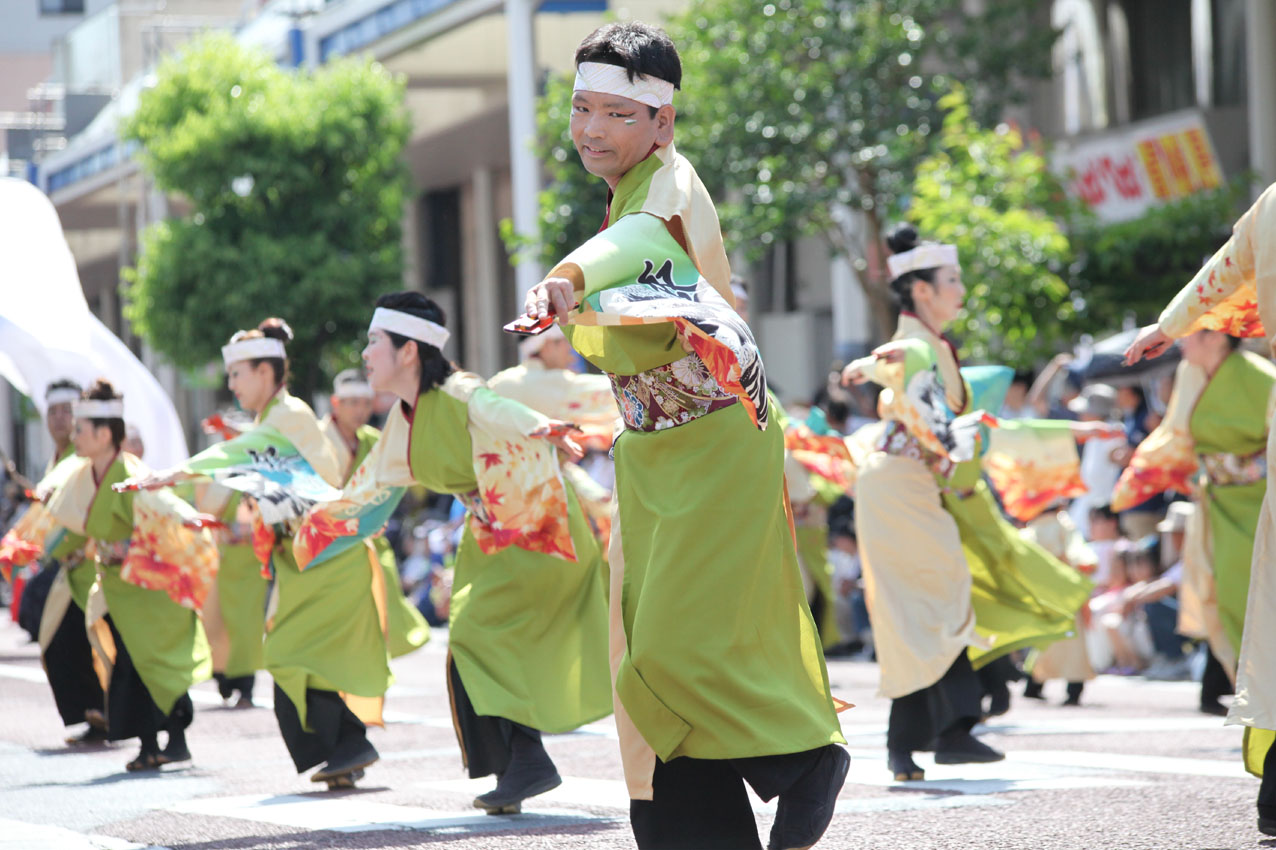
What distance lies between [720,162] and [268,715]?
6.18m

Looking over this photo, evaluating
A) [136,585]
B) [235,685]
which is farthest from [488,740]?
[235,685]

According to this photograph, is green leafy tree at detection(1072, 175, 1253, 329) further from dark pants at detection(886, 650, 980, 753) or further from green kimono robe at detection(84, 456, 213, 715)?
A: green kimono robe at detection(84, 456, 213, 715)

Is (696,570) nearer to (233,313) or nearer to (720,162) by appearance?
(720,162)

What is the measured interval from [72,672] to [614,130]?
5537 mm

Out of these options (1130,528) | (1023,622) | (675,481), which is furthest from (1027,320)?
(675,481)

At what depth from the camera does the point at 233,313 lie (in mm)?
21797

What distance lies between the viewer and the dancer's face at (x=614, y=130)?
4031 mm

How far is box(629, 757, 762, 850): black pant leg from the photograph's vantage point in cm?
388

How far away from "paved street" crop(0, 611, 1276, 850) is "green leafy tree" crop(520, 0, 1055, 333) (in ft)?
20.4

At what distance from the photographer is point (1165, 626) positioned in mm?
10203

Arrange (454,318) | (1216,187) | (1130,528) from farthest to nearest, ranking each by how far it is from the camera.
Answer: (454,318), (1216,187), (1130,528)

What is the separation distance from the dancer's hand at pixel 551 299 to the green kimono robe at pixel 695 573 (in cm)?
35

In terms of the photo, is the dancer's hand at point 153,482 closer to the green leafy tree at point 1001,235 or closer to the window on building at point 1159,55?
the green leafy tree at point 1001,235

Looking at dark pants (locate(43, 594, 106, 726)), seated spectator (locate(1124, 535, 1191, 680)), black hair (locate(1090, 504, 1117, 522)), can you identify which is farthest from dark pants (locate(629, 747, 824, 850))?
black hair (locate(1090, 504, 1117, 522))
